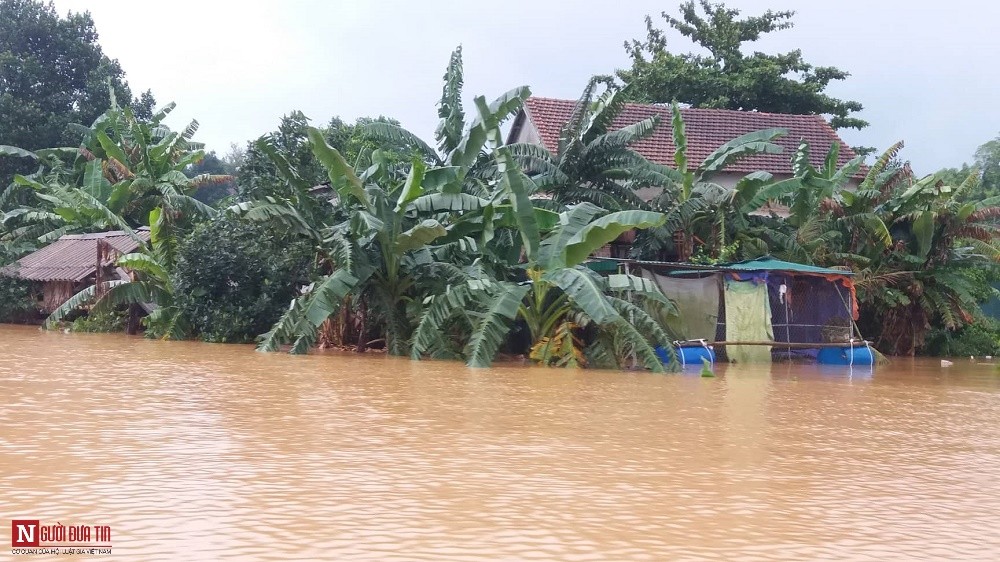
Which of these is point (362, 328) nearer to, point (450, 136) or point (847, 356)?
point (450, 136)

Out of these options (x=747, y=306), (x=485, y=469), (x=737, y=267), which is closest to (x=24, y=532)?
(x=485, y=469)

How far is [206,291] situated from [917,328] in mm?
14703

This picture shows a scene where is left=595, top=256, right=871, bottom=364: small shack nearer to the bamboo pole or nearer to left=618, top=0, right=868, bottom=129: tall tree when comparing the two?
the bamboo pole

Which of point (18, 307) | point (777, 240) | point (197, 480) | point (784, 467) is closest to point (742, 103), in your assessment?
point (777, 240)

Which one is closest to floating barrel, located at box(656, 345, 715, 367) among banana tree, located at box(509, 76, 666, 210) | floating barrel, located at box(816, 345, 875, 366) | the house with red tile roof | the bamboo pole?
the bamboo pole

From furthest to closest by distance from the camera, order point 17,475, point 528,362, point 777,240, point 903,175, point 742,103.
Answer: point 742,103 → point 903,175 → point 777,240 → point 528,362 → point 17,475

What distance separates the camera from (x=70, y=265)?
21.7m

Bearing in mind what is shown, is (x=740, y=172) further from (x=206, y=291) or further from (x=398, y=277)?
(x=206, y=291)

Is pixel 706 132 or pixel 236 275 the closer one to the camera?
pixel 236 275

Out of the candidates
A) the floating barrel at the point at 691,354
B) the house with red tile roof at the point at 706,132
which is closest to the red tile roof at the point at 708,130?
the house with red tile roof at the point at 706,132

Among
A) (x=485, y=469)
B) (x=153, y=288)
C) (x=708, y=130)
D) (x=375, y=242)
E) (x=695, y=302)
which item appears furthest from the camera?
(x=708, y=130)

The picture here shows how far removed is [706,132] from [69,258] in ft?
53.0

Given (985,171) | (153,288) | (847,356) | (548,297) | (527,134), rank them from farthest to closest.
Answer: (985,171)
(527,134)
(153,288)
(847,356)
(548,297)

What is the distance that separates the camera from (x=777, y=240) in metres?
19.3
